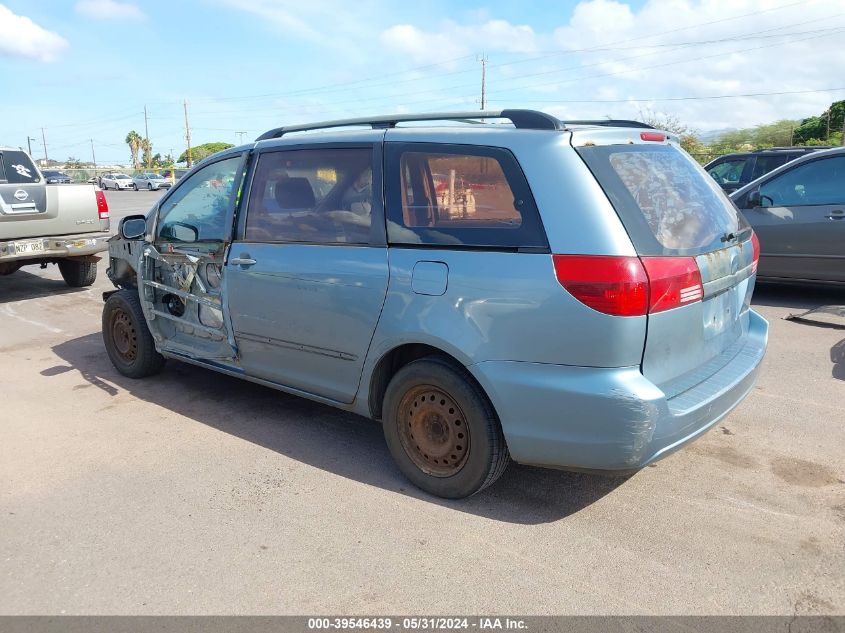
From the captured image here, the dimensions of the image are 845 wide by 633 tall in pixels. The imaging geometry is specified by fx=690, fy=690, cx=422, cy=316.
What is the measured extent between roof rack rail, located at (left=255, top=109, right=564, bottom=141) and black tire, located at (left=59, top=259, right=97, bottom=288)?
613 centimetres

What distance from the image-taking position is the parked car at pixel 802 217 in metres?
7.17

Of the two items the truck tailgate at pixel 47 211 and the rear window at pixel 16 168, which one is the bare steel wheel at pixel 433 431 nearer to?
the truck tailgate at pixel 47 211

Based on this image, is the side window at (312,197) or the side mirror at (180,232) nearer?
the side window at (312,197)

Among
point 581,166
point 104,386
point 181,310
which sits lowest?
point 104,386

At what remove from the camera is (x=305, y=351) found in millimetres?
3945

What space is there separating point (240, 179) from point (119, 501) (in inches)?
80.7

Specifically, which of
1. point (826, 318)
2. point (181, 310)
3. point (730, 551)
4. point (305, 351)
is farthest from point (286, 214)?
point (826, 318)

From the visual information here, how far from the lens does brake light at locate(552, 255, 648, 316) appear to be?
2.80 metres

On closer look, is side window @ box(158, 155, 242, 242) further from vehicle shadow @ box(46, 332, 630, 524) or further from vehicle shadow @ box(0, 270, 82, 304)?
vehicle shadow @ box(0, 270, 82, 304)

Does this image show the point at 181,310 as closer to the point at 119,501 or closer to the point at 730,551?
the point at 119,501

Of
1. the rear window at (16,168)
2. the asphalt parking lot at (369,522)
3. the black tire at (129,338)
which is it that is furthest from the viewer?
the rear window at (16,168)

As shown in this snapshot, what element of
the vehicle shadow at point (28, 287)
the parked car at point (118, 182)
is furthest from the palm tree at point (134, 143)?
the vehicle shadow at point (28, 287)

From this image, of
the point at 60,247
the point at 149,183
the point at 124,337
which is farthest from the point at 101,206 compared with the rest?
the point at 149,183

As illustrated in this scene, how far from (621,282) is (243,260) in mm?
2372
